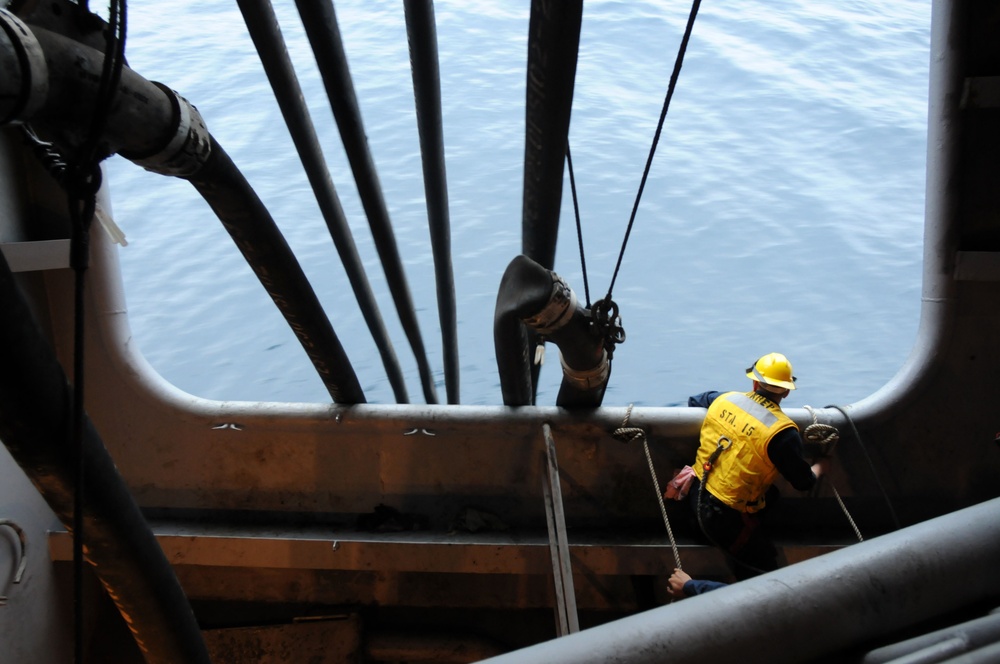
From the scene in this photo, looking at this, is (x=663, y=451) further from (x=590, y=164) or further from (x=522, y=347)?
(x=590, y=164)

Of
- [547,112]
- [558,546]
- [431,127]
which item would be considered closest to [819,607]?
[547,112]

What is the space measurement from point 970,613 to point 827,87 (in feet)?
45.3

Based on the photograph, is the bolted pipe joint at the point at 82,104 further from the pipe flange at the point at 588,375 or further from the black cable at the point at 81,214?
the pipe flange at the point at 588,375

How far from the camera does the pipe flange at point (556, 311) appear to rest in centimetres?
338

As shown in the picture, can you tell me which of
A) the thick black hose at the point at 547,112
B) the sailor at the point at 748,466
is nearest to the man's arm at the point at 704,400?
the sailor at the point at 748,466

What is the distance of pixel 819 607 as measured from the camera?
1103 millimetres

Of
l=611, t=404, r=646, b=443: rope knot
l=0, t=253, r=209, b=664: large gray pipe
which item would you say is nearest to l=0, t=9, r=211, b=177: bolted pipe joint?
l=0, t=253, r=209, b=664: large gray pipe

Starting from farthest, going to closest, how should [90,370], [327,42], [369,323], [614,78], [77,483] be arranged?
[614,78] < [369,323] < [90,370] < [327,42] < [77,483]

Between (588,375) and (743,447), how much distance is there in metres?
0.71

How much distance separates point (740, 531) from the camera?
3705 millimetres

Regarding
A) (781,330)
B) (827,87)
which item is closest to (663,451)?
(781,330)

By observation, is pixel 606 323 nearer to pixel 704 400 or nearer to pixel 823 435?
pixel 704 400

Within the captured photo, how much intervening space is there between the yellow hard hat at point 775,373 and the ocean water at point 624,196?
6422 millimetres

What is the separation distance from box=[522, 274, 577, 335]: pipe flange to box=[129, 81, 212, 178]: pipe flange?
1.44 meters
